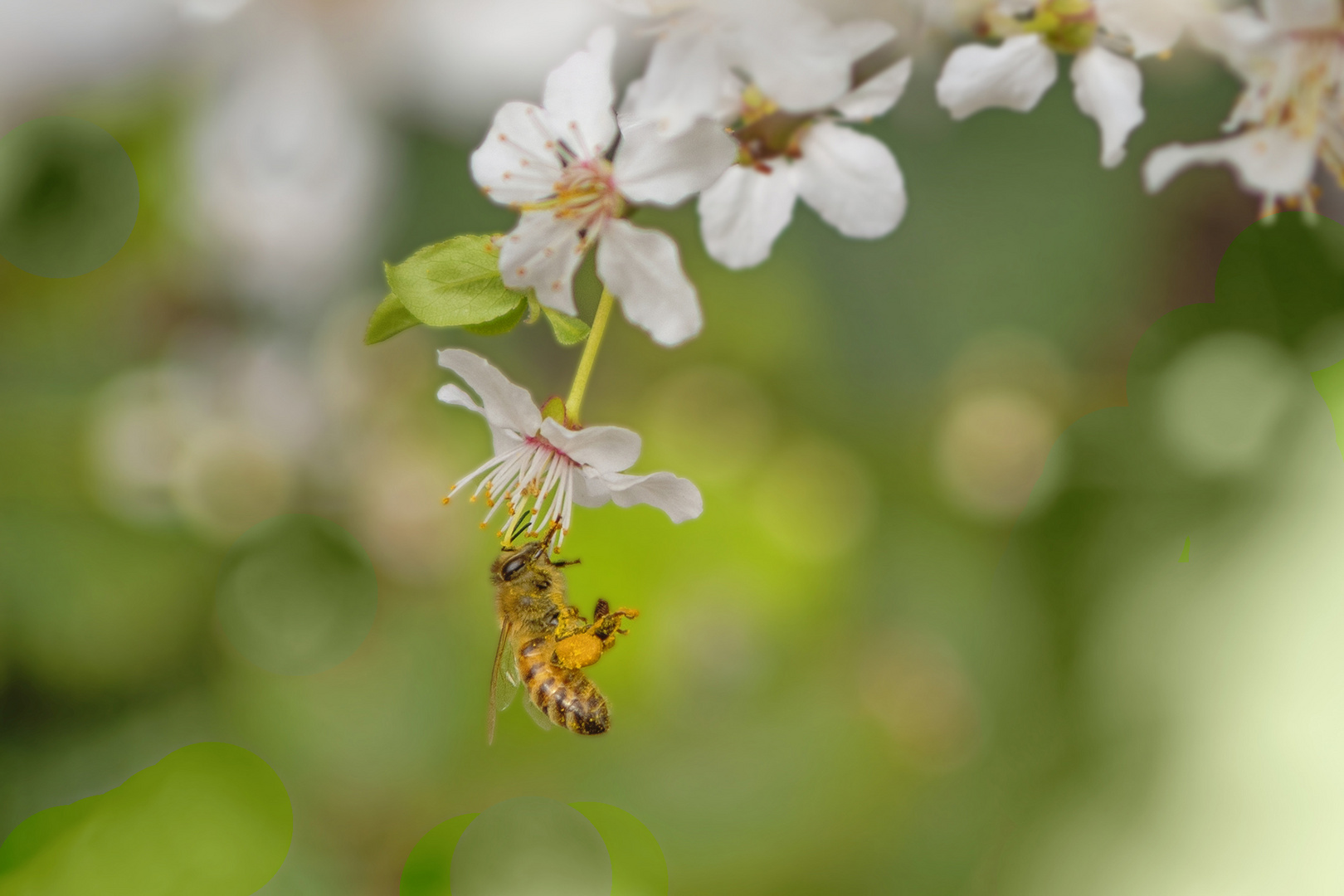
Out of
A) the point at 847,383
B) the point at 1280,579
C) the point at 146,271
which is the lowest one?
the point at 1280,579

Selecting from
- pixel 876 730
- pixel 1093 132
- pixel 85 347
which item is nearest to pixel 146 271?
pixel 85 347

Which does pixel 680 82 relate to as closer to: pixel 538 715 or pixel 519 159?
pixel 519 159

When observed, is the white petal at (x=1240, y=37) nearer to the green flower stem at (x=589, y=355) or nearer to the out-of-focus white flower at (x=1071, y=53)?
the out-of-focus white flower at (x=1071, y=53)

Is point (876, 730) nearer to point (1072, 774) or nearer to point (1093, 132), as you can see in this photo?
point (1072, 774)

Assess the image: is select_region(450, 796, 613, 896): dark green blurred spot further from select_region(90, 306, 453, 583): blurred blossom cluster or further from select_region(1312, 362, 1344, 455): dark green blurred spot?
select_region(1312, 362, 1344, 455): dark green blurred spot

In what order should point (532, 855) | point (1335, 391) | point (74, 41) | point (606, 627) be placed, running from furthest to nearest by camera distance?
point (74, 41) < point (532, 855) < point (1335, 391) < point (606, 627)

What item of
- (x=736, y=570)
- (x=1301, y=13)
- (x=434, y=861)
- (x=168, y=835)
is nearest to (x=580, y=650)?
(x=1301, y=13)

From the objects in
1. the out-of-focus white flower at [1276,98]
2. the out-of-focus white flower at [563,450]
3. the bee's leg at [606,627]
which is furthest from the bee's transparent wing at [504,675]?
the out-of-focus white flower at [1276,98]
